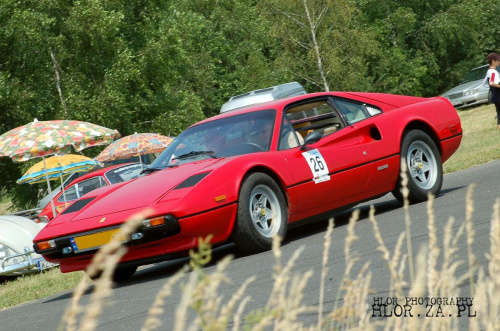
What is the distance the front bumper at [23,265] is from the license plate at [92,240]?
3.37m

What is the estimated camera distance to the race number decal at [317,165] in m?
8.11

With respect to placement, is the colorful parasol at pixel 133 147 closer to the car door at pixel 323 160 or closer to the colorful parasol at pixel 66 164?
the colorful parasol at pixel 66 164

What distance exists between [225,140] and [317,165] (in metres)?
0.90

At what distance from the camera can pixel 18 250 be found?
10977 mm

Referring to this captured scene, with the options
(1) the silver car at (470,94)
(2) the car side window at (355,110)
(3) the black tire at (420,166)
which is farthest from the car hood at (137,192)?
(1) the silver car at (470,94)

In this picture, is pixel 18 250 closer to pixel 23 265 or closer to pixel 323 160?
pixel 23 265

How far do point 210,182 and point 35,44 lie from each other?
2777 cm

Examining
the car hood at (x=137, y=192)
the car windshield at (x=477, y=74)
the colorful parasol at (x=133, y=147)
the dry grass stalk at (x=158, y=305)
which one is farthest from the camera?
the car windshield at (x=477, y=74)

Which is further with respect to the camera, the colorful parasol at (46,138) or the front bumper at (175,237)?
the colorful parasol at (46,138)

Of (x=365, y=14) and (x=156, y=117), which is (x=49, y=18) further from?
(x=365, y=14)

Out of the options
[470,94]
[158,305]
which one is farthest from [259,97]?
[158,305]

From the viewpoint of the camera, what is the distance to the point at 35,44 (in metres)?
33.4

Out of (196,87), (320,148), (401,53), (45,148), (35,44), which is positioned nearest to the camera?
(320,148)

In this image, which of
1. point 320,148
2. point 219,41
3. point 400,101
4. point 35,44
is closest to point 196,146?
point 320,148
